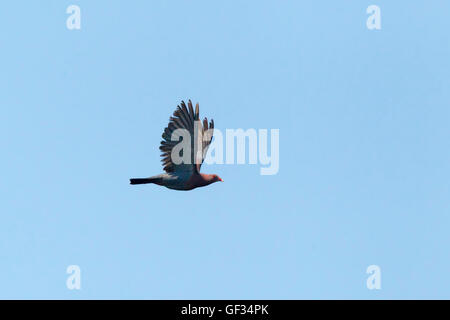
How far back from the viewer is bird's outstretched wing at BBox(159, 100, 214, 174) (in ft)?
87.7

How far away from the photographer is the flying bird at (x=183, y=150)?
26.8m

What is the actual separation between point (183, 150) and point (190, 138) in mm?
499

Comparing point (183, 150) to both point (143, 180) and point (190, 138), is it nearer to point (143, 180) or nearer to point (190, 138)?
point (190, 138)

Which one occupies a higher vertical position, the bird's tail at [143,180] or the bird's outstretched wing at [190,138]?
the bird's outstretched wing at [190,138]

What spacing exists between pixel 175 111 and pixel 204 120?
3.03 feet

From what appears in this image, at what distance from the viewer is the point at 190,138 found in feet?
88.3
